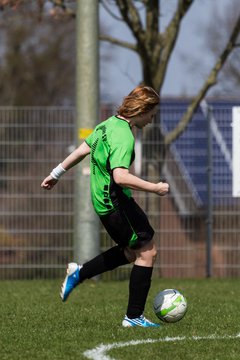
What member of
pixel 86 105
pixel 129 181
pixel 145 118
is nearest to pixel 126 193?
pixel 129 181

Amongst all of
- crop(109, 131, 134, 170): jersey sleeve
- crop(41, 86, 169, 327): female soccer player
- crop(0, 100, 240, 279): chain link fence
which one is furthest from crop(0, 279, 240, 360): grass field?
crop(0, 100, 240, 279): chain link fence

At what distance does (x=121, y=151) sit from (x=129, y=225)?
22.3 inches

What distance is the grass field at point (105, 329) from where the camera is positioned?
7.01 meters

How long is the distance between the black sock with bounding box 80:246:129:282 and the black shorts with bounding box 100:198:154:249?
387 millimetres

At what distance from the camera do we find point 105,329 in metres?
8.20

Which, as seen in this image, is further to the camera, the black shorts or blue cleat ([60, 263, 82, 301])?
blue cleat ([60, 263, 82, 301])

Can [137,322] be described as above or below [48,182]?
below

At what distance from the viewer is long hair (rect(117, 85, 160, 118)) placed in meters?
8.22

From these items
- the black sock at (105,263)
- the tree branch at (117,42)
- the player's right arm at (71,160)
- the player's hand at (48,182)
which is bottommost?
the black sock at (105,263)

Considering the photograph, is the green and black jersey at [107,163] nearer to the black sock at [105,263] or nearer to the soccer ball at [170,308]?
the black sock at [105,263]

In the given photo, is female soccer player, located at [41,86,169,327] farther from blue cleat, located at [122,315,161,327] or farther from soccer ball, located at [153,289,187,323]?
soccer ball, located at [153,289,187,323]

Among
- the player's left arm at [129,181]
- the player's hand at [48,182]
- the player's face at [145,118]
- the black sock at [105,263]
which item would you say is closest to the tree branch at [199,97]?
the player's hand at [48,182]

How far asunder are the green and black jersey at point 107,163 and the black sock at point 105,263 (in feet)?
Result: 1.66

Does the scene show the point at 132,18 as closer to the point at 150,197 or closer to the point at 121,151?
the point at 150,197
